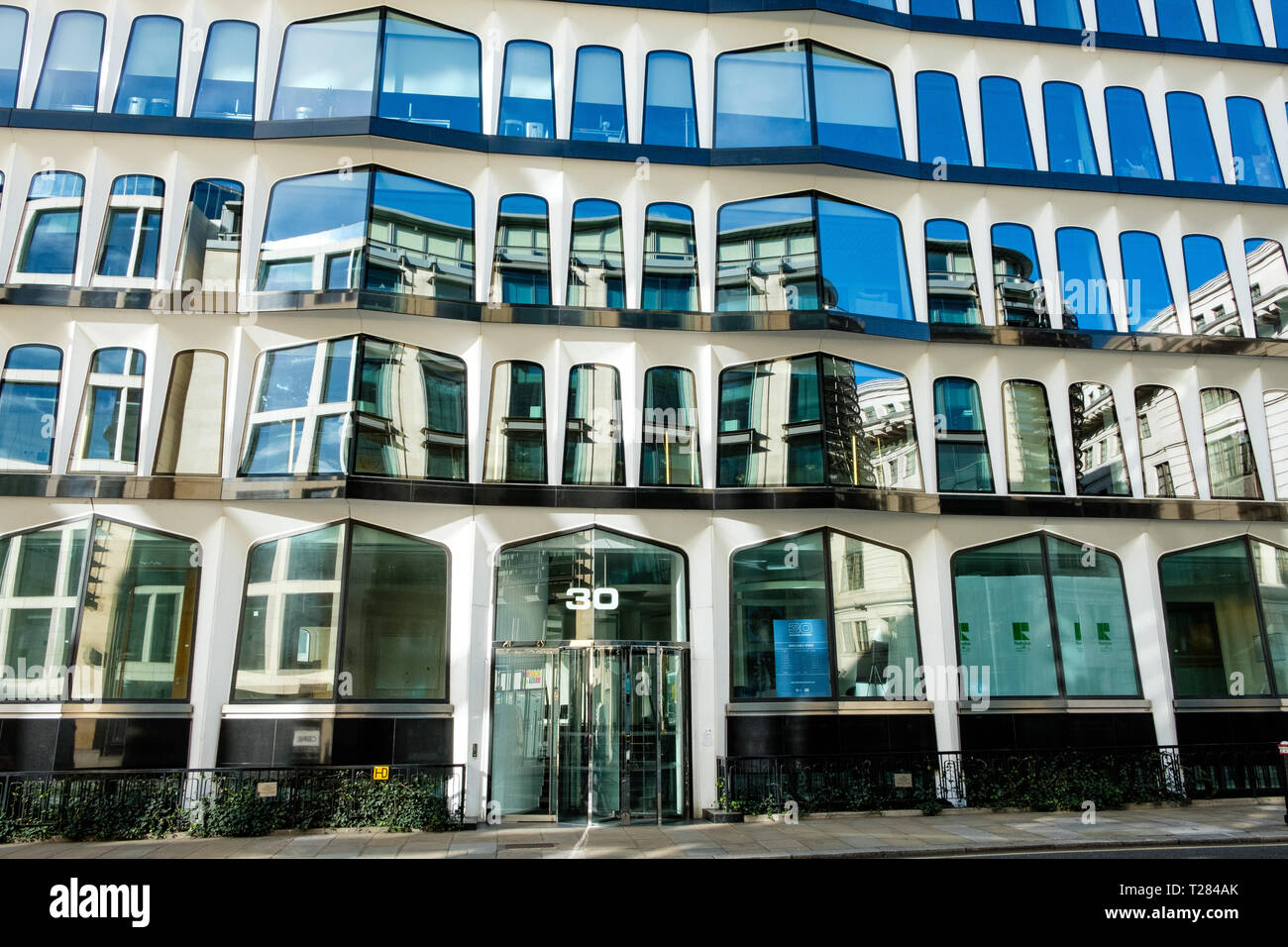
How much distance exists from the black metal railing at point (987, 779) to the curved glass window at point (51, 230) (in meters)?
15.9

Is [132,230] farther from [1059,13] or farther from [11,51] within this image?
A: [1059,13]

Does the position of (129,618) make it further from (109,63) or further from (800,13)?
(800,13)

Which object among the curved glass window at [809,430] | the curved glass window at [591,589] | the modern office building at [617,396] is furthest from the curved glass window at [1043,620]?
the curved glass window at [591,589]

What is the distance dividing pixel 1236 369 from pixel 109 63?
984 inches

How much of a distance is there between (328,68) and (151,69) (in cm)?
354

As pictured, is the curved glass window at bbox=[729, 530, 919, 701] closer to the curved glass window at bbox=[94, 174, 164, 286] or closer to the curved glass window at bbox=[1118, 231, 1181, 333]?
the curved glass window at bbox=[1118, 231, 1181, 333]

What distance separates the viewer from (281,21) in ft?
62.3

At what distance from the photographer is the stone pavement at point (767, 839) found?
12.8 meters

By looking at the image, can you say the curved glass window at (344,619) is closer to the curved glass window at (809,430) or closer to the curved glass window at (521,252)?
the curved glass window at (521,252)

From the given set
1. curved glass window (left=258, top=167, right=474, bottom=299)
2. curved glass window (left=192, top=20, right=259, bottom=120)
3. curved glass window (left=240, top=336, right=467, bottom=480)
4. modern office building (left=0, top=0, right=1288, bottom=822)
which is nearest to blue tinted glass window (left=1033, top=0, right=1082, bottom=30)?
modern office building (left=0, top=0, right=1288, bottom=822)
